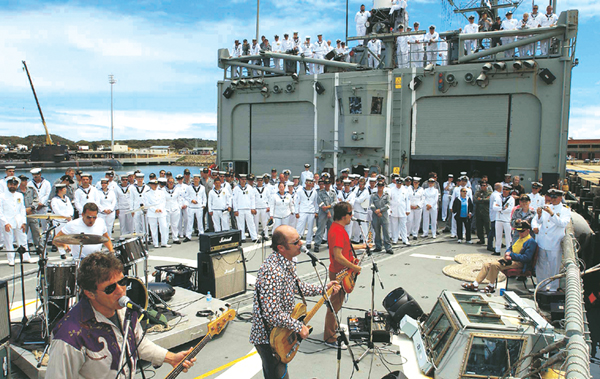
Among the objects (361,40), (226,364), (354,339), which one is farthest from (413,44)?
(226,364)

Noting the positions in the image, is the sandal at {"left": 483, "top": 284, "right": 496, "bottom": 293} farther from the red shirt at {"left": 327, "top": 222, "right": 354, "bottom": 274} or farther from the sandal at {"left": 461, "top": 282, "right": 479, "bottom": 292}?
the red shirt at {"left": 327, "top": 222, "right": 354, "bottom": 274}

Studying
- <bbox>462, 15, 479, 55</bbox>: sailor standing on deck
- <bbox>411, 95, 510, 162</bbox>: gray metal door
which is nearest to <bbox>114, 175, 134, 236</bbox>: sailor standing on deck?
<bbox>411, 95, 510, 162</bbox>: gray metal door

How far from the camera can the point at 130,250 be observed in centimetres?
553

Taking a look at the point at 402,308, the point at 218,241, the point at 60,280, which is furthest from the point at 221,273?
the point at 402,308

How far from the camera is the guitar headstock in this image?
17.1 feet

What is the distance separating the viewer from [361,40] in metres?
16.7

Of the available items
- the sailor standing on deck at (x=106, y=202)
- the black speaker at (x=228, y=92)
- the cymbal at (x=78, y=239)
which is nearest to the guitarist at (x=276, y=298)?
the cymbal at (x=78, y=239)

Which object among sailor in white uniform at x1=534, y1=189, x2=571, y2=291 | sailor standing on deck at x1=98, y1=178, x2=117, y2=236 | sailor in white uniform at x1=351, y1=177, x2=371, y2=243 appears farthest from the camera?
sailor in white uniform at x1=351, y1=177, x2=371, y2=243

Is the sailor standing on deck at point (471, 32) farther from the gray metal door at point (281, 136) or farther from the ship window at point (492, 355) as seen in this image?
the ship window at point (492, 355)

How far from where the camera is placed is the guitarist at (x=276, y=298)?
327 centimetres

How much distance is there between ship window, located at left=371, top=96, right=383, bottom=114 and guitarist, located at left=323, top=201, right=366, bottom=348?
10.3 m

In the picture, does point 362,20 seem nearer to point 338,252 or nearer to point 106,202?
point 106,202

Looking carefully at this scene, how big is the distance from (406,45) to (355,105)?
2.95m

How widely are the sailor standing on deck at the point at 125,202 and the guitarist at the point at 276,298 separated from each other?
358 inches
